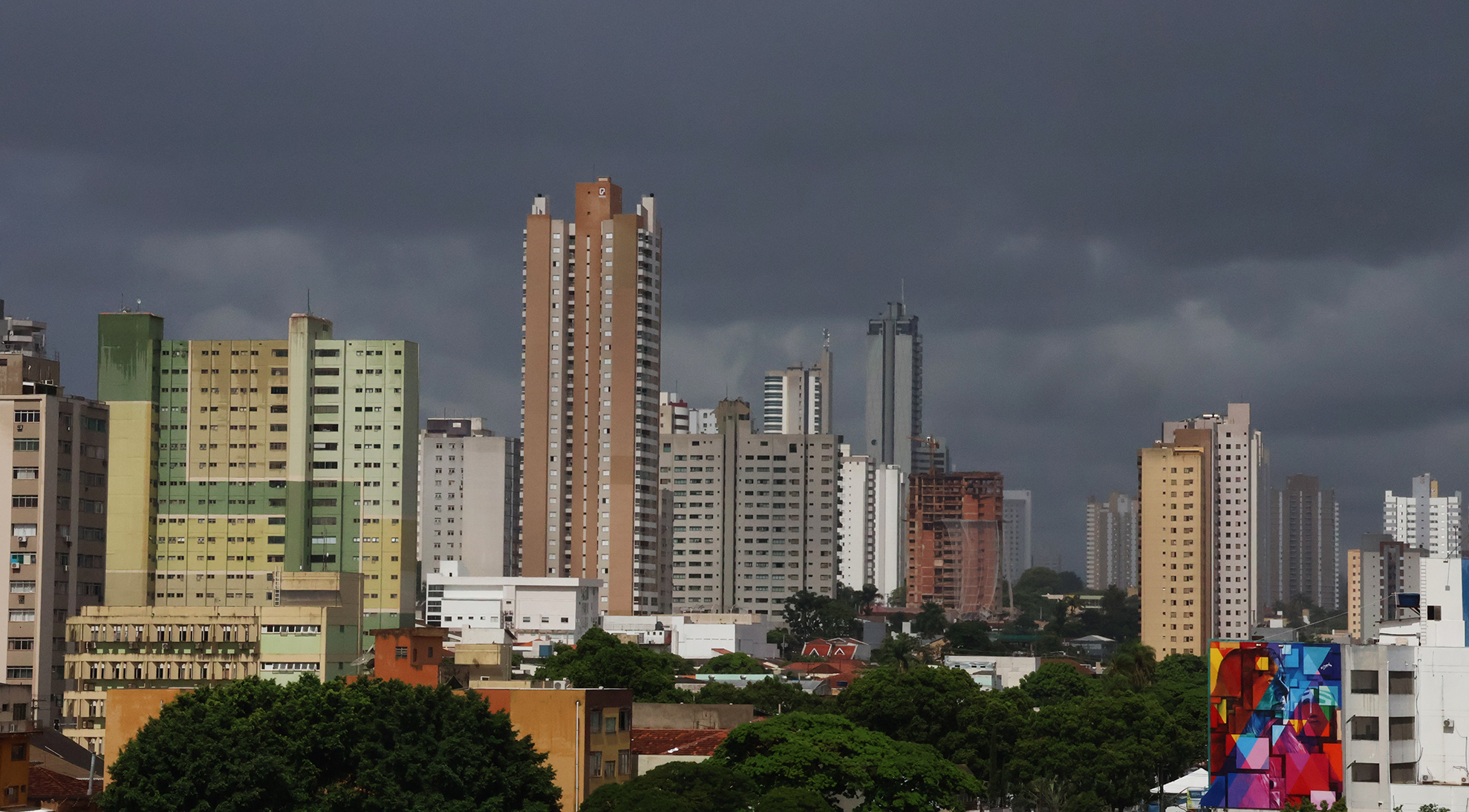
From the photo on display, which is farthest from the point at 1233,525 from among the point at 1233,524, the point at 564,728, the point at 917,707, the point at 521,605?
the point at 564,728

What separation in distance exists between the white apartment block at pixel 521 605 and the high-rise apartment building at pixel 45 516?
38.3 meters

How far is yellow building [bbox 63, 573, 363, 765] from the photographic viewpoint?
83.0 metres

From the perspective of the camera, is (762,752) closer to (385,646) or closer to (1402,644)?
(385,646)

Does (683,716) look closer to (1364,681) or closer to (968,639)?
(1364,681)

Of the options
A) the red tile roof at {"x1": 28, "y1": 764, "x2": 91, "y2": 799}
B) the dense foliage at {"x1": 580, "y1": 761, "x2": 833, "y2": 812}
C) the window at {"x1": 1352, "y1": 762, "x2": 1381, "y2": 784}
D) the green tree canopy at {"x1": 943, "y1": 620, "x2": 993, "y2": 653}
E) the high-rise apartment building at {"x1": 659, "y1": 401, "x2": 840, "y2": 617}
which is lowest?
the green tree canopy at {"x1": 943, "y1": 620, "x2": 993, "y2": 653}

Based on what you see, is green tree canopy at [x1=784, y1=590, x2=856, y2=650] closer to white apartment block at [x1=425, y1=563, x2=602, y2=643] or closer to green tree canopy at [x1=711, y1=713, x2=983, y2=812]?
white apartment block at [x1=425, y1=563, x2=602, y2=643]

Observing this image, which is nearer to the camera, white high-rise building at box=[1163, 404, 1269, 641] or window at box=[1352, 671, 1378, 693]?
window at box=[1352, 671, 1378, 693]

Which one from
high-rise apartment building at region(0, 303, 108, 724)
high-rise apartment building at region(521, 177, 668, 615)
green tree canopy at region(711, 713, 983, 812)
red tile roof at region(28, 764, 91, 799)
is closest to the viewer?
red tile roof at region(28, 764, 91, 799)

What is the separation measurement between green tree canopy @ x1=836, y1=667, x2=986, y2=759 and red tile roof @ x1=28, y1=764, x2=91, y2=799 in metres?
30.4

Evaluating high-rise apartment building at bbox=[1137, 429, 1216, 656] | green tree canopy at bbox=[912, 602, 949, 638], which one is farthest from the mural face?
green tree canopy at bbox=[912, 602, 949, 638]

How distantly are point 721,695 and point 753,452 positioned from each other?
10351 centimetres

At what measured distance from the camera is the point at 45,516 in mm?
87875

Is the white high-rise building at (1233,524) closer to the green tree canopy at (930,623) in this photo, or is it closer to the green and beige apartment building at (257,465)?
the green tree canopy at (930,623)

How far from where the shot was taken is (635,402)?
13312 centimetres
